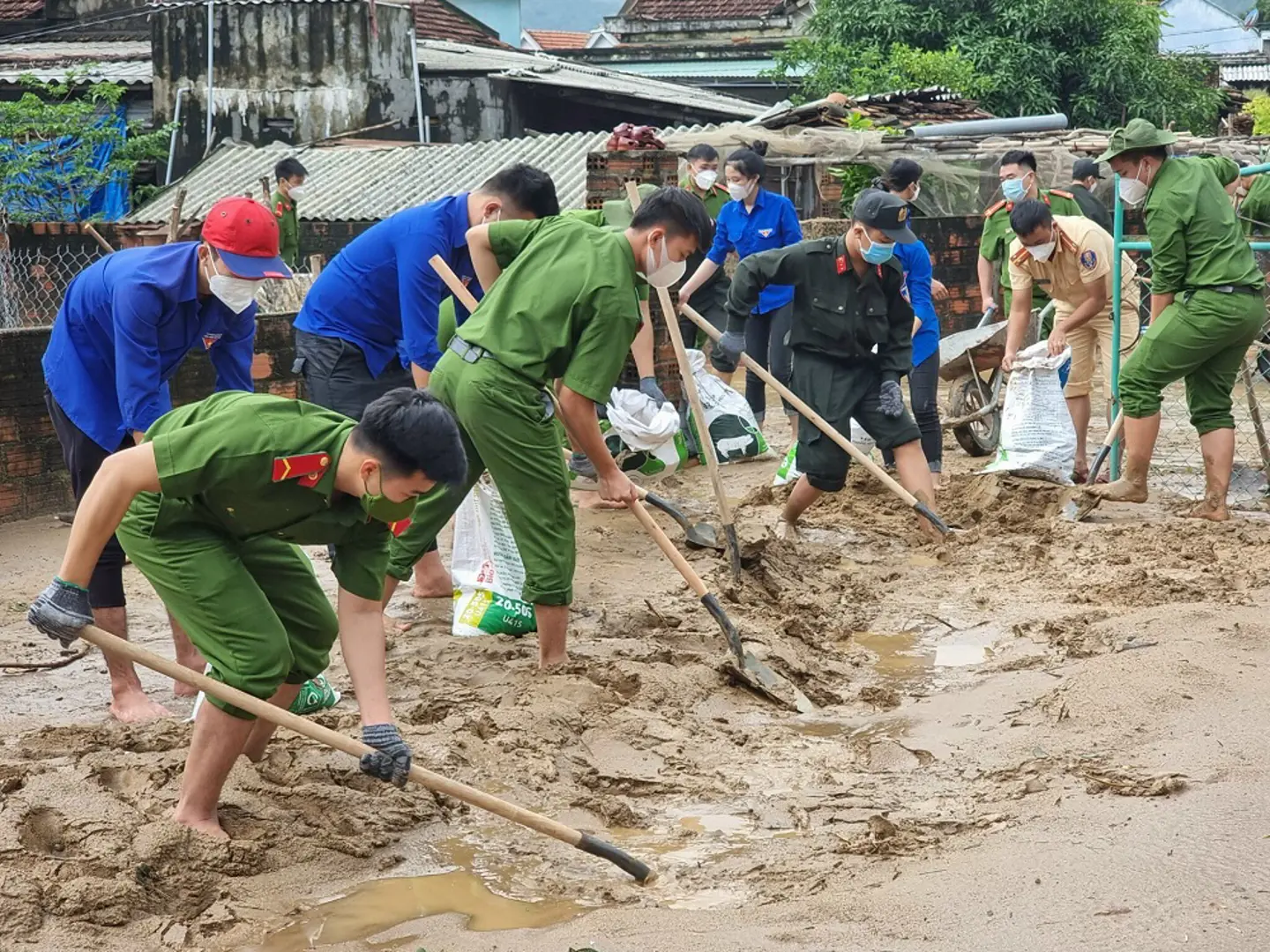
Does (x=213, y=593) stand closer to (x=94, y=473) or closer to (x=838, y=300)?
(x=94, y=473)

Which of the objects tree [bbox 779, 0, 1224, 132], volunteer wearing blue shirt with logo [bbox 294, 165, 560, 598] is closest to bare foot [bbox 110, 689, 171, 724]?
volunteer wearing blue shirt with logo [bbox 294, 165, 560, 598]

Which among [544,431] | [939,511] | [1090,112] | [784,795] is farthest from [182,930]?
[1090,112]

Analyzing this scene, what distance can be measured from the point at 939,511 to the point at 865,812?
4172 mm

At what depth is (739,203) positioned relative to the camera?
32.2 ft

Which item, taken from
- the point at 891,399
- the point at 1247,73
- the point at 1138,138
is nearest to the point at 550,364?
the point at 891,399

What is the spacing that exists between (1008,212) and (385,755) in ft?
24.2

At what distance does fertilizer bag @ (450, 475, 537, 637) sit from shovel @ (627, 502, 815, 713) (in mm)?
665

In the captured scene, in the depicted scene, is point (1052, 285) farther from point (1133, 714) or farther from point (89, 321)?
point (89, 321)

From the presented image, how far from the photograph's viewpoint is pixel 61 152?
61.1 ft

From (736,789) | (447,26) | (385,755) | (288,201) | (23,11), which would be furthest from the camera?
(447,26)

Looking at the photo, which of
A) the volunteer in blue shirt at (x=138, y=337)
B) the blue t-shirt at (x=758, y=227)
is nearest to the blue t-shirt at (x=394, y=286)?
the volunteer in blue shirt at (x=138, y=337)

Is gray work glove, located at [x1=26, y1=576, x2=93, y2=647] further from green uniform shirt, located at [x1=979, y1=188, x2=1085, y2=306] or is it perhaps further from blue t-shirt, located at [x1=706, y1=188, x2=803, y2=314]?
green uniform shirt, located at [x1=979, y1=188, x2=1085, y2=306]

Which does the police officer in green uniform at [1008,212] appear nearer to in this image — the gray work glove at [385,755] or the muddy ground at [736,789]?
the muddy ground at [736,789]

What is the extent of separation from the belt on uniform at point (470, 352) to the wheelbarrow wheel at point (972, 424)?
17.1 ft
